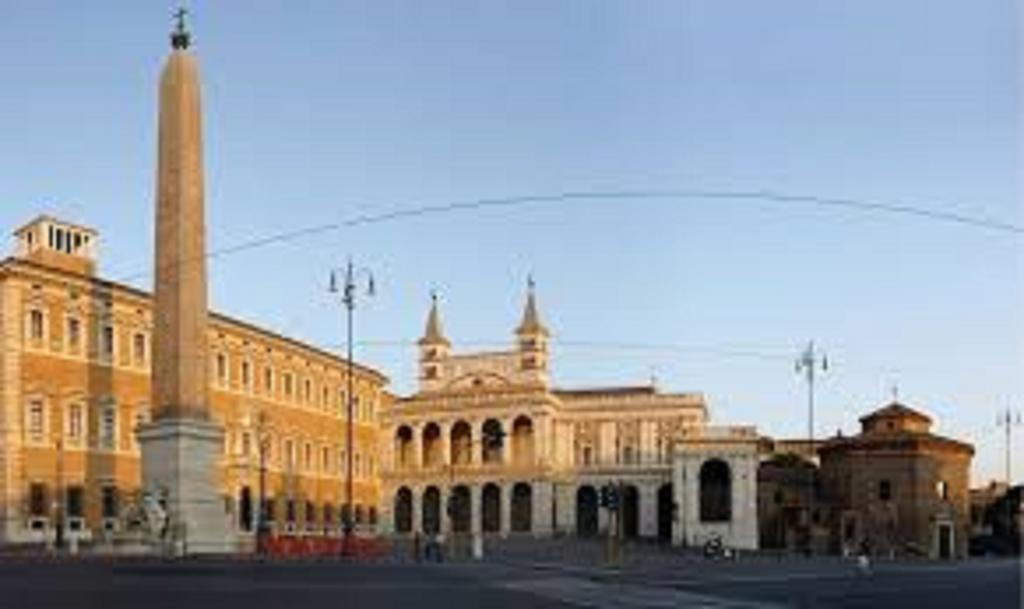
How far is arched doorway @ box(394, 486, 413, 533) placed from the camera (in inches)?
4163

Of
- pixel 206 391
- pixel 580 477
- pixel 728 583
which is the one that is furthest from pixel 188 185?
pixel 580 477

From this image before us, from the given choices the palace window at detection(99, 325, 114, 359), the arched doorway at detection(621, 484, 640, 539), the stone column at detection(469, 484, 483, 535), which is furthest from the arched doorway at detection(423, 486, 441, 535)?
the palace window at detection(99, 325, 114, 359)

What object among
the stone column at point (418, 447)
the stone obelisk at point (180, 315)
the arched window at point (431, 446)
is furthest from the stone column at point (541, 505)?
the stone obelisk at point (180, 315)

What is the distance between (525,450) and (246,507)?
1010 inches

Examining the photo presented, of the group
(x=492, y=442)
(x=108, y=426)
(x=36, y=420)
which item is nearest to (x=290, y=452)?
(x=492, y=442)

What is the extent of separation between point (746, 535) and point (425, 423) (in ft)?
79.7

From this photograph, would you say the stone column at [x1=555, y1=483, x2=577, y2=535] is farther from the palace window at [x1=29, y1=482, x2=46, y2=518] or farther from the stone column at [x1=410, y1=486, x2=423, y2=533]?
the palace window at [x1=29, y1=482, x2=46, y2=518]

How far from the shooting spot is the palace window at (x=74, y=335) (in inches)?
2601

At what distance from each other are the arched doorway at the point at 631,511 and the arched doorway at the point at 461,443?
1091 cm

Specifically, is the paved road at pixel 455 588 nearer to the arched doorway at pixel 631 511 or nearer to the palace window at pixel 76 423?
the palace window at pixel 76 423

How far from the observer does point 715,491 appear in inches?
3703

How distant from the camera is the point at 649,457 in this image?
103250mm

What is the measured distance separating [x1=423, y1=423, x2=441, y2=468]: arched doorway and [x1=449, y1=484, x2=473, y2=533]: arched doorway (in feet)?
8.98

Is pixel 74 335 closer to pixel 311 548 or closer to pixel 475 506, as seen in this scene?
pixel 311 548
